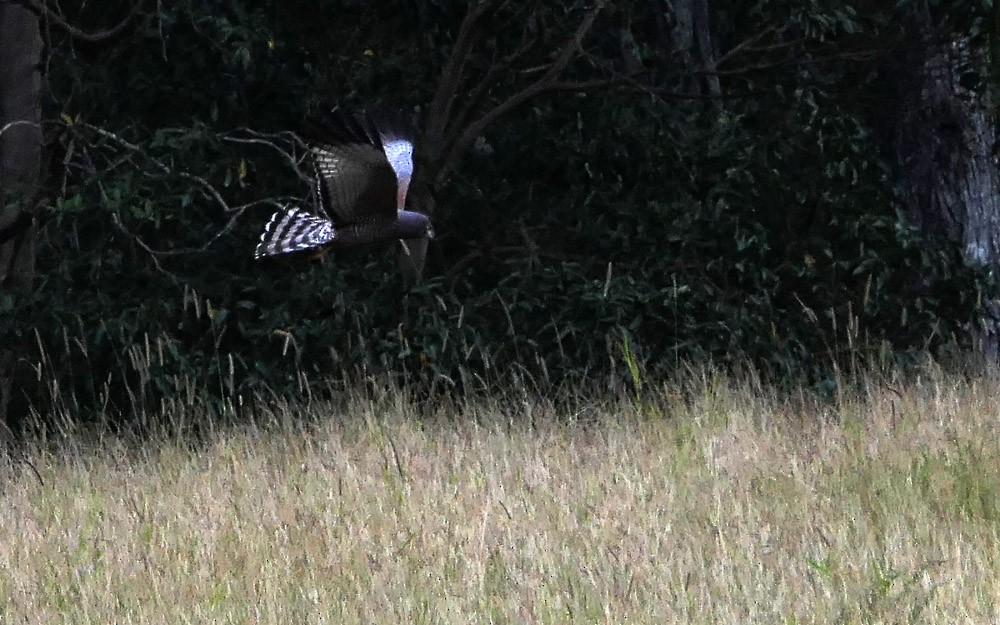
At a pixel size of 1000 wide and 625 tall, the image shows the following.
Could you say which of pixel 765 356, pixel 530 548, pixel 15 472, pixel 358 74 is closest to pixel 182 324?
pixel 15 472

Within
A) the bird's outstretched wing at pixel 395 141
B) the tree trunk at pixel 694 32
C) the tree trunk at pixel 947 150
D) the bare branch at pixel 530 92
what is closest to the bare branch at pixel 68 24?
the bird's outstretched wing at pixel 395 141

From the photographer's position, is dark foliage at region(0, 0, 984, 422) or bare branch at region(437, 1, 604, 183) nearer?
dark foliage at region(0, 0, 984, 422)

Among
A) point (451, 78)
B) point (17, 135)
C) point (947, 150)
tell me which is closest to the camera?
point (17, 135)

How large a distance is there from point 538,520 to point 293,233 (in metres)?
2.49

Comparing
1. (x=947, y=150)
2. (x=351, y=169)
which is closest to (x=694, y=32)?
(x=947, y=150)

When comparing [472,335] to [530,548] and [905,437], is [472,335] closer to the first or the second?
[905,437]

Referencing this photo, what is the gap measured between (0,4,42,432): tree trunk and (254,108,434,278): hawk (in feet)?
5.51

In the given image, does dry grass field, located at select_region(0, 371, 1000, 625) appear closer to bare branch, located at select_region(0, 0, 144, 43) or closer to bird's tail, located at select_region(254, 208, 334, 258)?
bird's tail, located at select_region(254, 208, 334, 258)

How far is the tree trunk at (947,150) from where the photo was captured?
28.8ft

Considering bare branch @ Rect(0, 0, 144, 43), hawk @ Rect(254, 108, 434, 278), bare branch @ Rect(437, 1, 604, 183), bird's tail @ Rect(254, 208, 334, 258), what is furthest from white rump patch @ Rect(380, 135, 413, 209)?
bare branch @ Rect(437, 1, 604, 183)

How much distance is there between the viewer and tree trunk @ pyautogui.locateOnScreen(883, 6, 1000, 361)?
878 centimetres

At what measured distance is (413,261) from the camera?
8484 millimetres

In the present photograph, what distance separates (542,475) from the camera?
234 inches

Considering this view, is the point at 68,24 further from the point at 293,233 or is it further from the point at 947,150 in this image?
the point at 947,150
